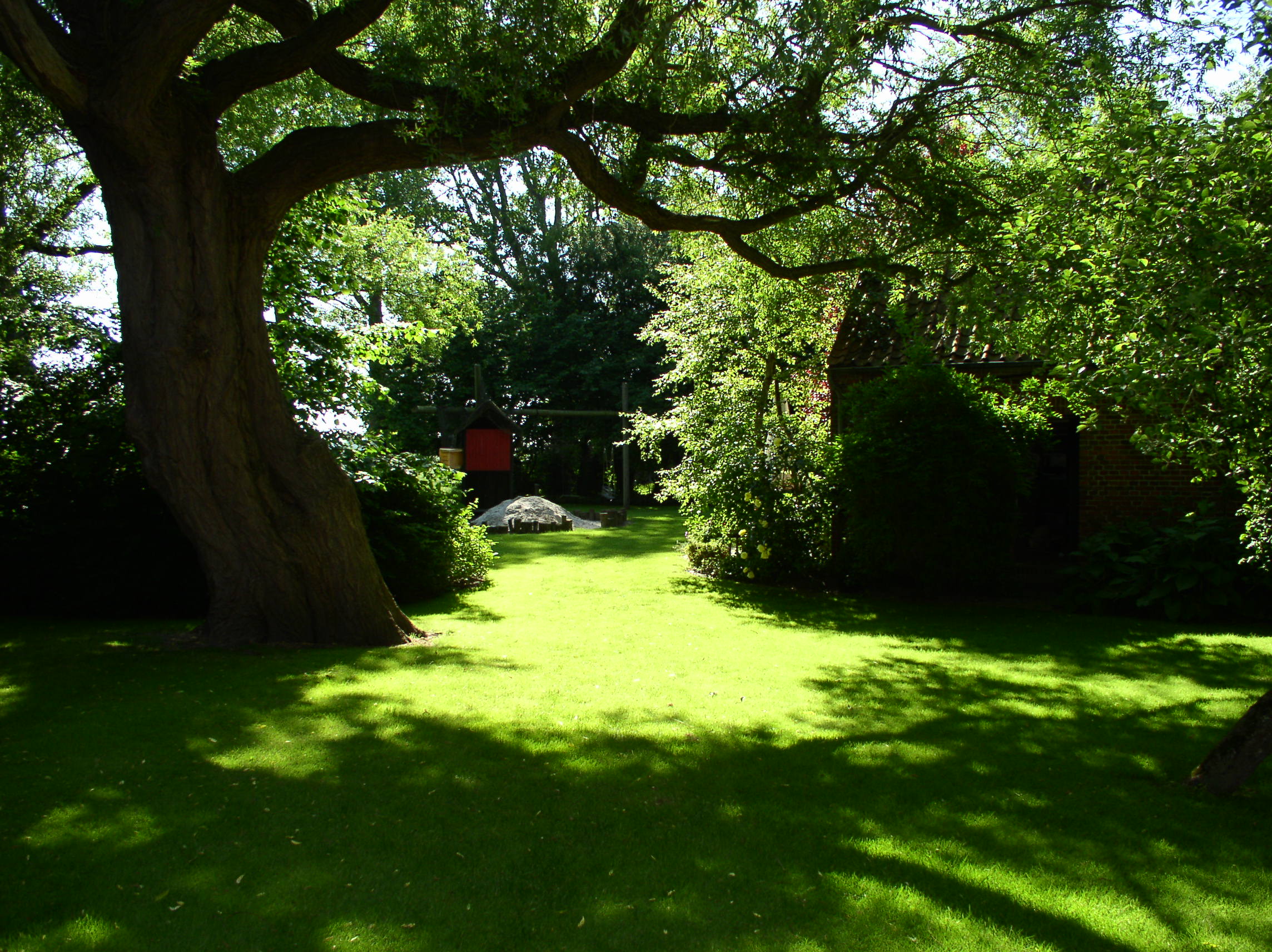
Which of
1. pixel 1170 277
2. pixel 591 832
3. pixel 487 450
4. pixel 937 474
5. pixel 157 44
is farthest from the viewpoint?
pixel 487 450

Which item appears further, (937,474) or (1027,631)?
(937,474)

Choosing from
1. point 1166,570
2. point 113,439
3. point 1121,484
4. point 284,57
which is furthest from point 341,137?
point 1121,484

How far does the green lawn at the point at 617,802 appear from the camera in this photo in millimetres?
3340

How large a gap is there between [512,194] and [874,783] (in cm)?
3743

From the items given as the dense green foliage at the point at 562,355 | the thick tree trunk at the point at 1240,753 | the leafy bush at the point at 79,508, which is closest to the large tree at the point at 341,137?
the leafy bush at the point at 79,508

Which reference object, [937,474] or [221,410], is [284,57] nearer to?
[221,410]

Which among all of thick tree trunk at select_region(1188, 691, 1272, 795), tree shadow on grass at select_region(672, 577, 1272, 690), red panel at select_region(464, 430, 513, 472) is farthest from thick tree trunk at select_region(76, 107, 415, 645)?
red panel at select_region(464, 430, 513, 472)

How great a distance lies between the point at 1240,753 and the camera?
464 cm

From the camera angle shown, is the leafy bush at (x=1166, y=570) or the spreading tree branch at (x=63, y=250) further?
the spreading tree branch at (x=63, y=250)

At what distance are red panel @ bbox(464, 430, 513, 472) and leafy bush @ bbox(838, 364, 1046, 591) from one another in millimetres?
14807

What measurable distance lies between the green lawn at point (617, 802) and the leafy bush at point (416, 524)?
3437mm

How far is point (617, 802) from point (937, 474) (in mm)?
7592

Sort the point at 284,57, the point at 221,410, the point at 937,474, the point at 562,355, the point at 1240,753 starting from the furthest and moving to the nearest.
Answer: the point at 562,355, the point at 937,474, the point at 221,410, the point at 284,57, the point at 1240,753

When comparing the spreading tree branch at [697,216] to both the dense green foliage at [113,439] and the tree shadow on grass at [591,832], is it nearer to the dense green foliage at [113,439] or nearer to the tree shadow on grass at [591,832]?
the dense green foliage at [113,439]
